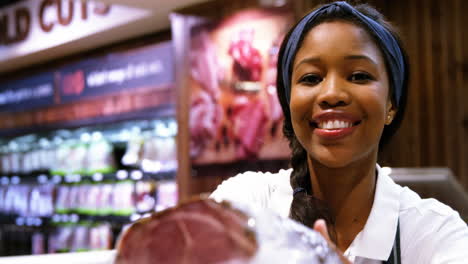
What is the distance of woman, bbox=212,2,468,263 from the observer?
3.45 ft

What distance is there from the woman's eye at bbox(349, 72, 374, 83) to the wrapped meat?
1.65 ft

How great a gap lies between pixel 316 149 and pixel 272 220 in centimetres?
50

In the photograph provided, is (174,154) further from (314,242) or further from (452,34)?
(314,242)

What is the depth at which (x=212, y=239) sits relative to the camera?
21.2 inches

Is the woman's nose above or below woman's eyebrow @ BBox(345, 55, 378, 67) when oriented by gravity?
below

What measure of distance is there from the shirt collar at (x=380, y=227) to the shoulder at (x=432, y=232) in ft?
0.10

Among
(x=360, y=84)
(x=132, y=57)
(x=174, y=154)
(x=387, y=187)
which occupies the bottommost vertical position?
(x=174, y=154)

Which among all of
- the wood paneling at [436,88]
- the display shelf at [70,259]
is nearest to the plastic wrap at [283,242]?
the display shelf at [70,259]

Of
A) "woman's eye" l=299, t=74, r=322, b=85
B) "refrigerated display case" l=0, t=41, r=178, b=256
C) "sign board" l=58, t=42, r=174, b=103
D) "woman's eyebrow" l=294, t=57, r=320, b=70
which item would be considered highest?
"sign board" l=58, t=42, r=174, b=103

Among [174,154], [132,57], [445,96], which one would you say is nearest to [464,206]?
[445,96]

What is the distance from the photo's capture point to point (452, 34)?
4.09m

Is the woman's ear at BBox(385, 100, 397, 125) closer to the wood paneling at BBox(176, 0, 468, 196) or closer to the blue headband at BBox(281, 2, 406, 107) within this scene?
the blue headband at BBox(281, 2, 406, 107)

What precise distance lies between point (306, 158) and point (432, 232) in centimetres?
34

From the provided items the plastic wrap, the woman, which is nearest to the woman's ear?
the woman
